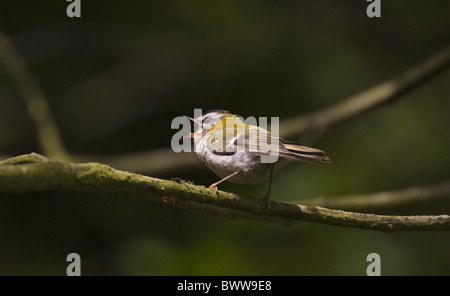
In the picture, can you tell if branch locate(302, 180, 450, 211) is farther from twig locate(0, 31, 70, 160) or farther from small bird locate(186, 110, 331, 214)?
twig locate(0, 31, 70, 160)

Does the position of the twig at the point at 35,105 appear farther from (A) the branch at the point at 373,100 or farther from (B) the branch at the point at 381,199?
(B) the branch at the point at 381,199

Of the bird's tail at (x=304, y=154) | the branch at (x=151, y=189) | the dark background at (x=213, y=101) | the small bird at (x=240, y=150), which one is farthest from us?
the dark background at (x=213, y=101)

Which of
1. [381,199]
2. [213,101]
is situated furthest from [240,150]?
[213,101]

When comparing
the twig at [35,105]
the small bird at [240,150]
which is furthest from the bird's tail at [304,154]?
the twig at [35,105]

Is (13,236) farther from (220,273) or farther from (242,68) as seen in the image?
(242,68)

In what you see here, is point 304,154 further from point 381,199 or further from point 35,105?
point 35,105

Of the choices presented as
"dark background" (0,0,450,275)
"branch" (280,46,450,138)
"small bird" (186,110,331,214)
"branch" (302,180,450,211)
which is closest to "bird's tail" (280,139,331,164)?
"small bird" (186,110,331,214)
